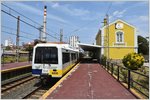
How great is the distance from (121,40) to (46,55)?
2731 centimetres

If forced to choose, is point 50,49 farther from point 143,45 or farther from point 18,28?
point 143,45

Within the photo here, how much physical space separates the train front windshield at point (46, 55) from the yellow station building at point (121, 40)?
83.5 feet

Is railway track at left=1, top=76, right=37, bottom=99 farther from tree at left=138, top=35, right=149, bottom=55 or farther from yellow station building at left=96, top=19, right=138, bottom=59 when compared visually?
tree at left=138, top=35, right=149, bottom=55

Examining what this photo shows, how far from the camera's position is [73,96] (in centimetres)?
905

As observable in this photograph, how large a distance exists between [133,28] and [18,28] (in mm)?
19041

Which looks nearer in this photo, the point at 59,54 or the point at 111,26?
the point at 59,54

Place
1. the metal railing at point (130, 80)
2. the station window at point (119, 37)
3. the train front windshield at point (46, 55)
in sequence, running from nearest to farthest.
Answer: the metal railing at point (130, 80), the train front windshield at point (46, 55), the station window at point (119, 37)

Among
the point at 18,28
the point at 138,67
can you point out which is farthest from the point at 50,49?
the point at 18,28

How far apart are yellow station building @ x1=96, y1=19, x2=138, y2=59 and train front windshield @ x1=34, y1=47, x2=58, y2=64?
25.5m

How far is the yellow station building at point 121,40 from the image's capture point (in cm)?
3975

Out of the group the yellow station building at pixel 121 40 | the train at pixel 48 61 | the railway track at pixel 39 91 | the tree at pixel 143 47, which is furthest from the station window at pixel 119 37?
the tree at pixel 143 47

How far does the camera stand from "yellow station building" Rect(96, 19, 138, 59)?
39.8m

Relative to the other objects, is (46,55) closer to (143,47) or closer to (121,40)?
Answer: (121,40)

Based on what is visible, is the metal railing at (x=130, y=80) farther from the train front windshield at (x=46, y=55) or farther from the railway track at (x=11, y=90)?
the railway track at (x=11, y=90)
